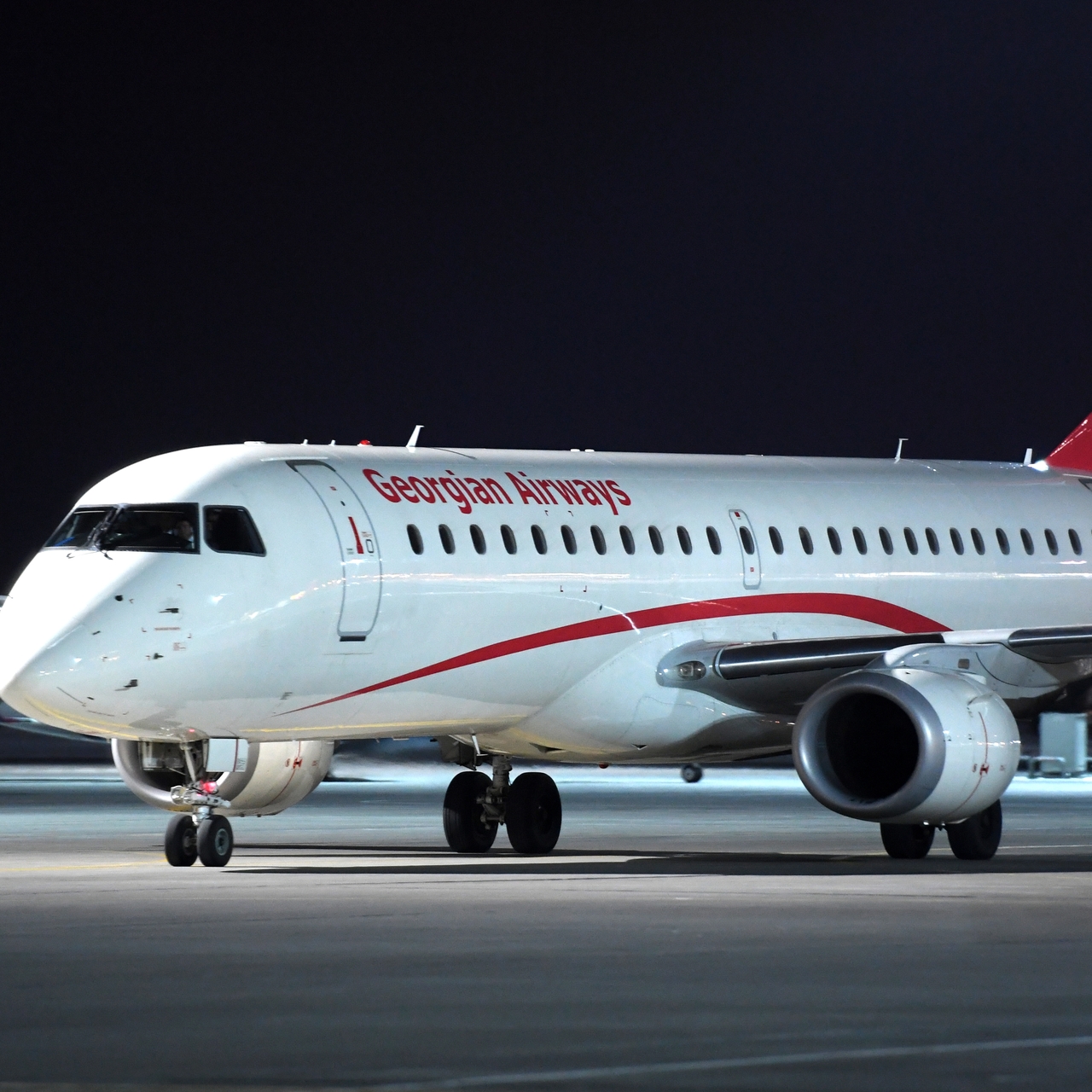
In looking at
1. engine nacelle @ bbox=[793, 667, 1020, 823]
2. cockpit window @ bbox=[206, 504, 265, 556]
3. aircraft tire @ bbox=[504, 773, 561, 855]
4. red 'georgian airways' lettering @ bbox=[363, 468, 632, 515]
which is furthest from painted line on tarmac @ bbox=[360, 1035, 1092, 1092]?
aircraft tire @ bbox=[504, 773, 561, 855]

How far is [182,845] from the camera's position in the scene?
2392cm

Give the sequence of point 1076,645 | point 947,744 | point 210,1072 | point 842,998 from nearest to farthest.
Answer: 1. point 210,1072
2. point 842,998
3. point 947,744
4. point 1076,645

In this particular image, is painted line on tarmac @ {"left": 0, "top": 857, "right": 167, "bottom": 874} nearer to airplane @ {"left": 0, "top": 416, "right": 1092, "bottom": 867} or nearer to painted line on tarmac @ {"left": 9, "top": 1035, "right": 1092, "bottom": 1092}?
airplane @ {"left": 0, "top": 416, "right": 1092, "bottom": 867}

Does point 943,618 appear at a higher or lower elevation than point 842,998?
higher

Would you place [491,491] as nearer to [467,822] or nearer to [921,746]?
[467,822]

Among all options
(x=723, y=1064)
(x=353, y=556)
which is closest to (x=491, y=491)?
(x=353, y=556)

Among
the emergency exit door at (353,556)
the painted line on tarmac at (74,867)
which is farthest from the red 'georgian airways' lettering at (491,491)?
the painted line on tarmac at (74,867)

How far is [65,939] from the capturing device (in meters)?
16.5

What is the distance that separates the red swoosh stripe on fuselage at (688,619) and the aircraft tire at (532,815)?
2557 millimetres

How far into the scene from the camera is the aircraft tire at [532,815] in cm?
2780

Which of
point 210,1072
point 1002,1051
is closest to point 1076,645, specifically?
point 1002,1051

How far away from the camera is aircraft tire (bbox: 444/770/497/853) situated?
92.2ft

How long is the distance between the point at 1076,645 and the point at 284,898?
9840mm

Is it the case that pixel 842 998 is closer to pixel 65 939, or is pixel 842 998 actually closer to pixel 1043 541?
pixel 65 939
